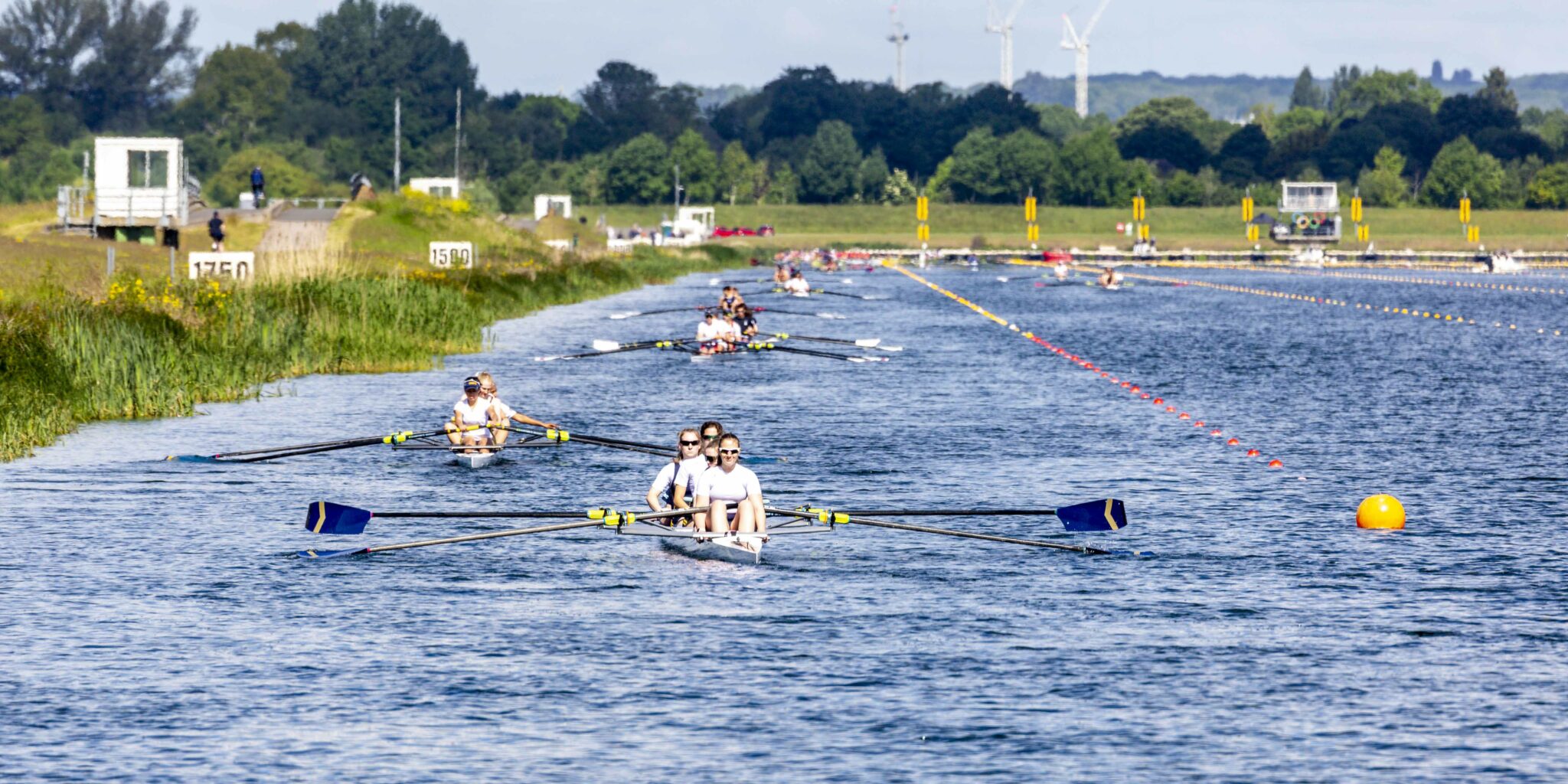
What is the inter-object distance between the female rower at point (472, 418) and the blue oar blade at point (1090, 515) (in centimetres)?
1169

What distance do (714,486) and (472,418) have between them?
10389mm

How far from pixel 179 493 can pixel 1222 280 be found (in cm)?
11801

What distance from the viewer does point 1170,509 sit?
2747 centimetres

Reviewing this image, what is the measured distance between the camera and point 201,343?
44719mm

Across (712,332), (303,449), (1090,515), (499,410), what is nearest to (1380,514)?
(1090,515)

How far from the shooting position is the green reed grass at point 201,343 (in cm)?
3603

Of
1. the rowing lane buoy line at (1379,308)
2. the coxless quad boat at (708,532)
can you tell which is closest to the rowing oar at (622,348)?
the coxless quad boat at (708,532)

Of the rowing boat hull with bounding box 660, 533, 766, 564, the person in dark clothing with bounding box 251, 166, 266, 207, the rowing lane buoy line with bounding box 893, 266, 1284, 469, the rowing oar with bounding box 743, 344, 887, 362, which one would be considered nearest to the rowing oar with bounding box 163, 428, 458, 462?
the rowing boat hull with bounding box 660, 533, 766, 564

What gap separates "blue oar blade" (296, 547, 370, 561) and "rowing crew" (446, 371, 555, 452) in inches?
341

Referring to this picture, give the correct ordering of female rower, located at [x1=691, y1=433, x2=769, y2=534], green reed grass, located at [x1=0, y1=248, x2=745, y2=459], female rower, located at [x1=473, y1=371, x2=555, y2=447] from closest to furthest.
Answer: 1. female rower, located at [x1=691, y1=433, x2=769, y2=534]
2. female rower, located at [x1=473, y1=371, x2=555, y2=447]
3. green reed grass, located at [x1=0, y1=248, x2=745, y2=459]

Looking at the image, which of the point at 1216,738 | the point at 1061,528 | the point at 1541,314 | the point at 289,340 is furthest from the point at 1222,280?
the point at 1216,738

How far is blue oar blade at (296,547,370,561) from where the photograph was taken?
76.4ft

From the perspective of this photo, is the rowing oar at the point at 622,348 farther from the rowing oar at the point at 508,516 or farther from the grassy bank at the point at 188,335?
the rowing oar at the point at 508,516

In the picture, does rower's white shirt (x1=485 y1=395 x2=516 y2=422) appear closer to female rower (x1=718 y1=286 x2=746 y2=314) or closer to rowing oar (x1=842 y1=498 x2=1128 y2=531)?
rowing oar (x1=842 y1=498 x2=1128 y2=531)
